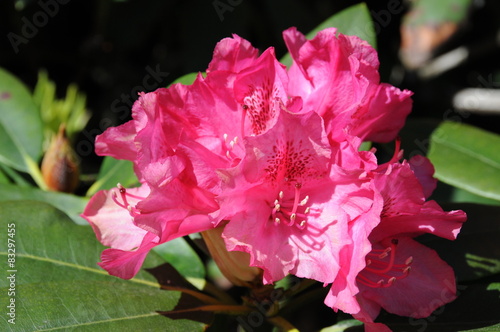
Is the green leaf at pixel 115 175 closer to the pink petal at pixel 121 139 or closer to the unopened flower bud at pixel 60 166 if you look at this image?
the unopened flower bud at pixel 60 166

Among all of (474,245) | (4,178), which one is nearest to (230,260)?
(474,245)

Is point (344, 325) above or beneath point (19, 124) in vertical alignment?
beneath

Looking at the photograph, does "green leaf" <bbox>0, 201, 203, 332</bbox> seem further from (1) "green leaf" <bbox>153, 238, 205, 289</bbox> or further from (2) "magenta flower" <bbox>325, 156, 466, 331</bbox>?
(2) "magenta flower" <bbox>325, 156, 466, 331</bbox>

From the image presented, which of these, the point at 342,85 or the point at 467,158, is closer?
the point at 342,85

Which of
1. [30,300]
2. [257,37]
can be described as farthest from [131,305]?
[257,37]

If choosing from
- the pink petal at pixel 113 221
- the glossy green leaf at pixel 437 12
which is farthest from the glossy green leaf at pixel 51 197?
the glossy green leaf at pixel 437 12

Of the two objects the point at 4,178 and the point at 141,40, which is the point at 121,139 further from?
the point at 141,40
